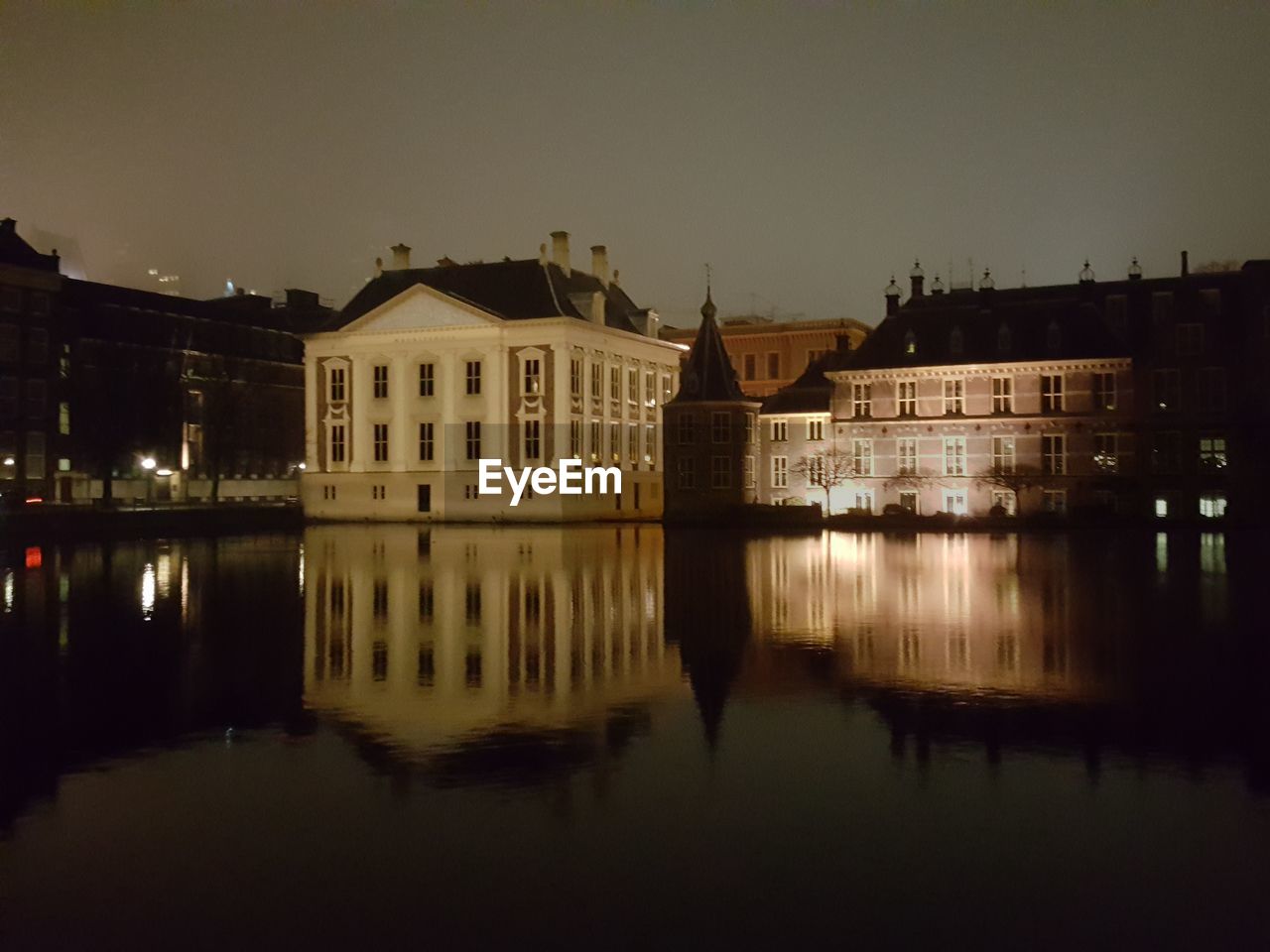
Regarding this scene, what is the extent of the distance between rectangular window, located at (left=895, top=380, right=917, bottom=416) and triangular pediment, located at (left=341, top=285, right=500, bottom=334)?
939 inches

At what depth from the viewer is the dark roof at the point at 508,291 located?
72.7 m

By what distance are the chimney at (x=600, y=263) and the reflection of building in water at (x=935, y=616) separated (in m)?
46.9

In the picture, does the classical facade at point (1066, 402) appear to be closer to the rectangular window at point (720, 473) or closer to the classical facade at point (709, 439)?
the classical facade at point (709, 439)

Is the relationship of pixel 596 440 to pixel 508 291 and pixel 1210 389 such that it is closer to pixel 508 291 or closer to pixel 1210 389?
pixel 508 291

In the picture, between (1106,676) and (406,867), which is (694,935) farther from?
(1106,676)

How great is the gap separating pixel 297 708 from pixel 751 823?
6.36 meters

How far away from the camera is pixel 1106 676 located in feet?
49.5

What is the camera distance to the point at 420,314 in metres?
73.4

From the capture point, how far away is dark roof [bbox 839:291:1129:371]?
67500 mm

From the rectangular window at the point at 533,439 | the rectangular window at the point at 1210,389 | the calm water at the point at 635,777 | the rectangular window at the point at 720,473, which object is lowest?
the calm water at the point at 635,777

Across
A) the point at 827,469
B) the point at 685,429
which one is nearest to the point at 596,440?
the point at 685,429

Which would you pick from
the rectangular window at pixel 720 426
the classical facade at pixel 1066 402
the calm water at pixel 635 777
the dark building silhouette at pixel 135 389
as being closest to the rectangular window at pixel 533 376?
the rectangular window at pixel 720 426

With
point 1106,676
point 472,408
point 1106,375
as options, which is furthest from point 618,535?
point 1106,676

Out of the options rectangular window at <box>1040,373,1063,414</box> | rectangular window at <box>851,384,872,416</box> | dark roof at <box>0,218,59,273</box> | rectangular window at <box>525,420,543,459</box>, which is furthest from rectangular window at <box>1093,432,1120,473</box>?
dark roof at <box>0,218,59,273</box>
